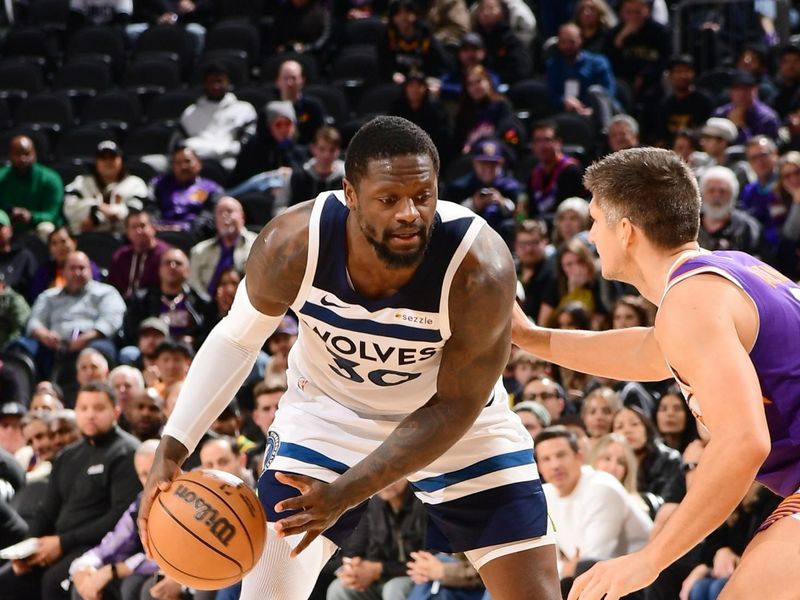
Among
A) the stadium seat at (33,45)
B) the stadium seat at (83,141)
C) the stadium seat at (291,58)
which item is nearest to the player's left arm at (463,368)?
the stadium seat at (291,58)

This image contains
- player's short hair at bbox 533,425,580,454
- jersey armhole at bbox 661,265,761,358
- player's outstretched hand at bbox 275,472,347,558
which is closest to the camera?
jersey armhole at bbox 661,265,761,358

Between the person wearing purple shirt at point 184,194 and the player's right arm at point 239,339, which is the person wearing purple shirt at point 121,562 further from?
the person wearing purple shirt at point 184,194

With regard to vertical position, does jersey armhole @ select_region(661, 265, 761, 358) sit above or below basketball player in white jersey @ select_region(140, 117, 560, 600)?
above

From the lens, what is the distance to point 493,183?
9.89 metres

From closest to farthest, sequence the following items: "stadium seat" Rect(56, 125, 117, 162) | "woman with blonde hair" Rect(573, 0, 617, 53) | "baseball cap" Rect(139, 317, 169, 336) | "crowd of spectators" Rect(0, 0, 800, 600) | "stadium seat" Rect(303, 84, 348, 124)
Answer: "crowd of spectators" Rect(0, 0, 800, 600) < "baseball cap" Rect(139, 317, 169, 336) < "stadium seat" Rect(303, 84, 348, 124) < "woman with blonde hair" Rect(573, 0, 617, 53) < "stadium seat" Rect(56, 125, 117, 162)

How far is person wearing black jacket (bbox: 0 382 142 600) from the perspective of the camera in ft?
24.6

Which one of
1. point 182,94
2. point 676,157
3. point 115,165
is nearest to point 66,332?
point 115,165

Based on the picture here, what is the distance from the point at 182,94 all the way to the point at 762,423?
10.1 m

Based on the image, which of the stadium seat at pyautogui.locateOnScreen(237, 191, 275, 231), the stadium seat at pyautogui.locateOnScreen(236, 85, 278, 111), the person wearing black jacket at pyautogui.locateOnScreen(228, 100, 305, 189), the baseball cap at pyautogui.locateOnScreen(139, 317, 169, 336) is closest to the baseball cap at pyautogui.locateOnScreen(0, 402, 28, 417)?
the baseball cap at pyautogui.locateOnScreen(139, 317, 169, 336)

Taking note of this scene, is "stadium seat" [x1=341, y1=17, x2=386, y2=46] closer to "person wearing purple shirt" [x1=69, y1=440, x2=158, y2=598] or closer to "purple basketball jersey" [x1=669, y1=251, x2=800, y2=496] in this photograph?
"person wearing purple shirt" [x1=69, y1=440, x2=158, y2=598]

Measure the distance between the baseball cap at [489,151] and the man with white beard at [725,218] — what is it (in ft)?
5.93

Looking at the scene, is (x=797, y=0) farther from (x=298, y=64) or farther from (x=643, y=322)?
(x=643, y=322)

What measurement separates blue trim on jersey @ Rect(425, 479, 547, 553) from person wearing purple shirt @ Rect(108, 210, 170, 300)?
6.25 metres

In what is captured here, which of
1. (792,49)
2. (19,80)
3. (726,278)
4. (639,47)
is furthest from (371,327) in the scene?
(19,80)
